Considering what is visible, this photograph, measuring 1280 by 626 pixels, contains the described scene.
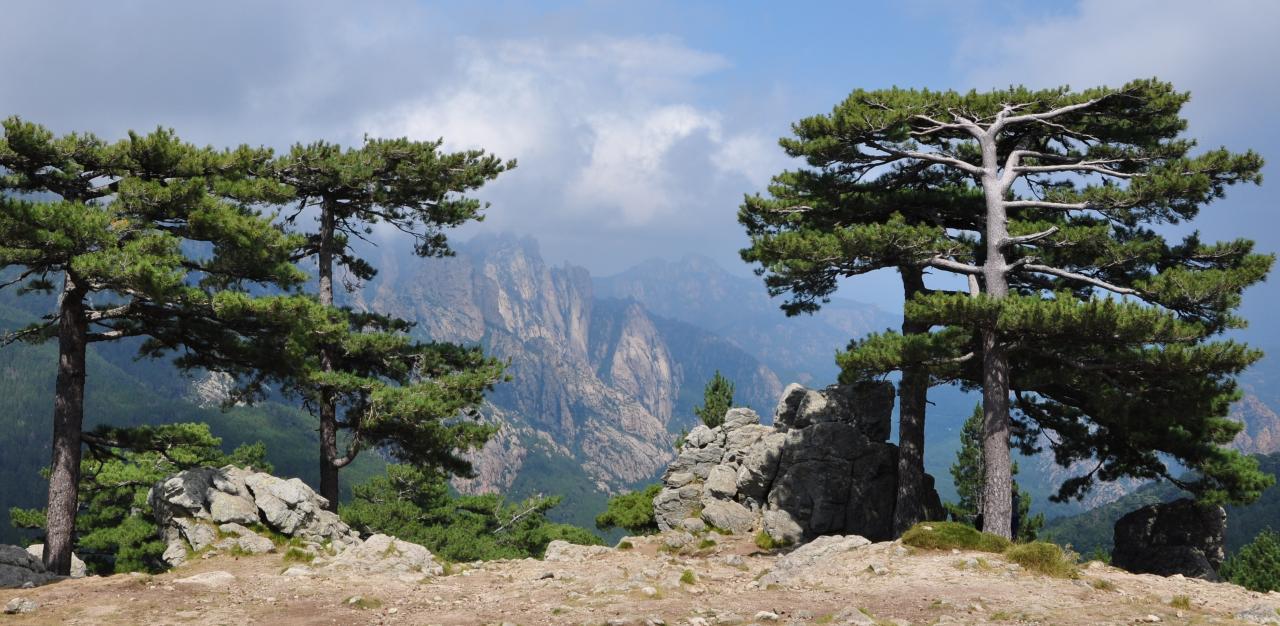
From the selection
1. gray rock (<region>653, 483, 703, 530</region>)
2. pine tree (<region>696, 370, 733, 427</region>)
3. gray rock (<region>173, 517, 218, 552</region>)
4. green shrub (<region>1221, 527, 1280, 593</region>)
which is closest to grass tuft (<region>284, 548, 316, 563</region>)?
gray rock (<region>173, 517, 218, 552</region>)

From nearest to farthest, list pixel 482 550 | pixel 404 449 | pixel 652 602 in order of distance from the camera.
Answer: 1. pixel 652 602
2. pixel 404 449
3. pixel 482 550

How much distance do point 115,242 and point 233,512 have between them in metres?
7.25

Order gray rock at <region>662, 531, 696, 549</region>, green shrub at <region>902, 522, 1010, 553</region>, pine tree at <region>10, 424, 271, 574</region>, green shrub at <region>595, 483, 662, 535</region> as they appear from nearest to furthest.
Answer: green shrub at <region>902, 522, 1010, 553</region>, gray rock at <region>662, 531, 696, 549</region>, green shrub at <region>595, 483, 662, 535</region>, pine tree at <region>10, 424, 271, 574</region>

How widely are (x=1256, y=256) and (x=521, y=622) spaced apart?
67.9 ft

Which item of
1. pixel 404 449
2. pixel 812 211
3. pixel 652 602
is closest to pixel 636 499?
pixel 404 449

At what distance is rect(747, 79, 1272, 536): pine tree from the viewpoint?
19.4 m

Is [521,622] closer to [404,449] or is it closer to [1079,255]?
[404,449]

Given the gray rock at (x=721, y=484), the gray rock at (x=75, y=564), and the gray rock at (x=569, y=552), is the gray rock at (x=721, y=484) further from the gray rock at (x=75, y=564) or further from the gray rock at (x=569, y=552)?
the gray rock at (x=75, y=564)

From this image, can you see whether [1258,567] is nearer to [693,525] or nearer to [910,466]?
[910,466]

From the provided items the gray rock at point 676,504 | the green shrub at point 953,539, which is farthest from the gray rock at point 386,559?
the gray rock at point 676,504

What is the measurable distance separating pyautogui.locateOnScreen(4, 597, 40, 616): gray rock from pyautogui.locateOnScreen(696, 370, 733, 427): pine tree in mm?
38097

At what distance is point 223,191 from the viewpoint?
20.9 metres

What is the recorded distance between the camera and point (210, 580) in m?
15.2

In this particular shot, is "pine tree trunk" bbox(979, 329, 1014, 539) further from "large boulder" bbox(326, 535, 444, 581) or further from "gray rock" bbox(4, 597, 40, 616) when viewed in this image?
→ "gray rock" bbox(4, 597, 40, 616)
